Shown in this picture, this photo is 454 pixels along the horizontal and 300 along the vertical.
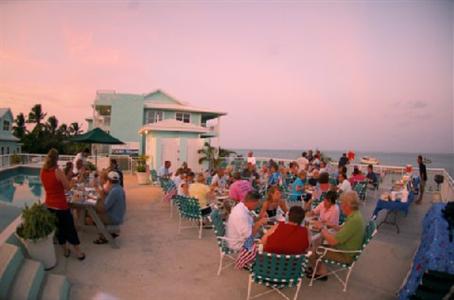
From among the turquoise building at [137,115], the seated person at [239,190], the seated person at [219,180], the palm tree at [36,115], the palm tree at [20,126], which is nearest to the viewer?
the seated person at [239,190]

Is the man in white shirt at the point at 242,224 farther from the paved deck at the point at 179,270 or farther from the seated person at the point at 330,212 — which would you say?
the seated person at the point at 330,212

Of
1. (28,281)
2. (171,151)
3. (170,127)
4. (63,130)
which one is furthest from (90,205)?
(63,130)

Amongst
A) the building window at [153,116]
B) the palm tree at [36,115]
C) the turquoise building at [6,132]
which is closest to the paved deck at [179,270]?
→ the building window at [153,116]

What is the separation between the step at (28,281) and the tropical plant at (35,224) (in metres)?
0.34

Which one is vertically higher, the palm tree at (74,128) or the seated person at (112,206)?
Answer: the palm tree at (74,128)

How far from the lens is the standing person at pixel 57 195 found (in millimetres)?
4172

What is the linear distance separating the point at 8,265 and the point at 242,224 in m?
2.61

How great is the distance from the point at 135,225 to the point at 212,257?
2.38m

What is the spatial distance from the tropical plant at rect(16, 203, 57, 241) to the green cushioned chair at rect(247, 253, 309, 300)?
9.01ft

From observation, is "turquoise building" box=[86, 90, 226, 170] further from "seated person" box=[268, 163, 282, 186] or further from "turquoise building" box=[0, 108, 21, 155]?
"turquoise building" box=[0, 108, 21, 155]

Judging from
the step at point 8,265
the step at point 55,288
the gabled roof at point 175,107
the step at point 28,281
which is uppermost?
the gabled roof at point 175,107

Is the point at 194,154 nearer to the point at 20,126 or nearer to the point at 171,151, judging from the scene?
the point at 171,151

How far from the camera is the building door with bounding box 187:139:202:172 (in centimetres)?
1418

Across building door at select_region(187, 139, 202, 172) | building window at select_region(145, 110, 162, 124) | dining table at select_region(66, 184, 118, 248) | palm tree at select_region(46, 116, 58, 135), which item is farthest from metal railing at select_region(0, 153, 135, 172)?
palm tree at select_region(46, 116, 58, 135)
